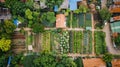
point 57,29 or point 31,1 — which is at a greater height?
point 31,1

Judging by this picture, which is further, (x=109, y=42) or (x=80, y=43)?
(x=109, y=42)

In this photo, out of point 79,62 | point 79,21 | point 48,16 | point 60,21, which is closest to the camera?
point 79,62

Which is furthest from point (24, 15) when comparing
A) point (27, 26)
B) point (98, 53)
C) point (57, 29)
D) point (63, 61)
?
point (98, 53)

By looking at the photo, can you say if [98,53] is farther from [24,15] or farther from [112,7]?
[24,15]

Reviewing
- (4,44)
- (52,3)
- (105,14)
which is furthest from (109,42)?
(4,44)

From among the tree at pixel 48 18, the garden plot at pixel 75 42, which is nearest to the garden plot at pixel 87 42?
the garden plot at pixel 75 42

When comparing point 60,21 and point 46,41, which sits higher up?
point 60,21

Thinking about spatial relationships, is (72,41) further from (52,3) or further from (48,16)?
(52,3)
